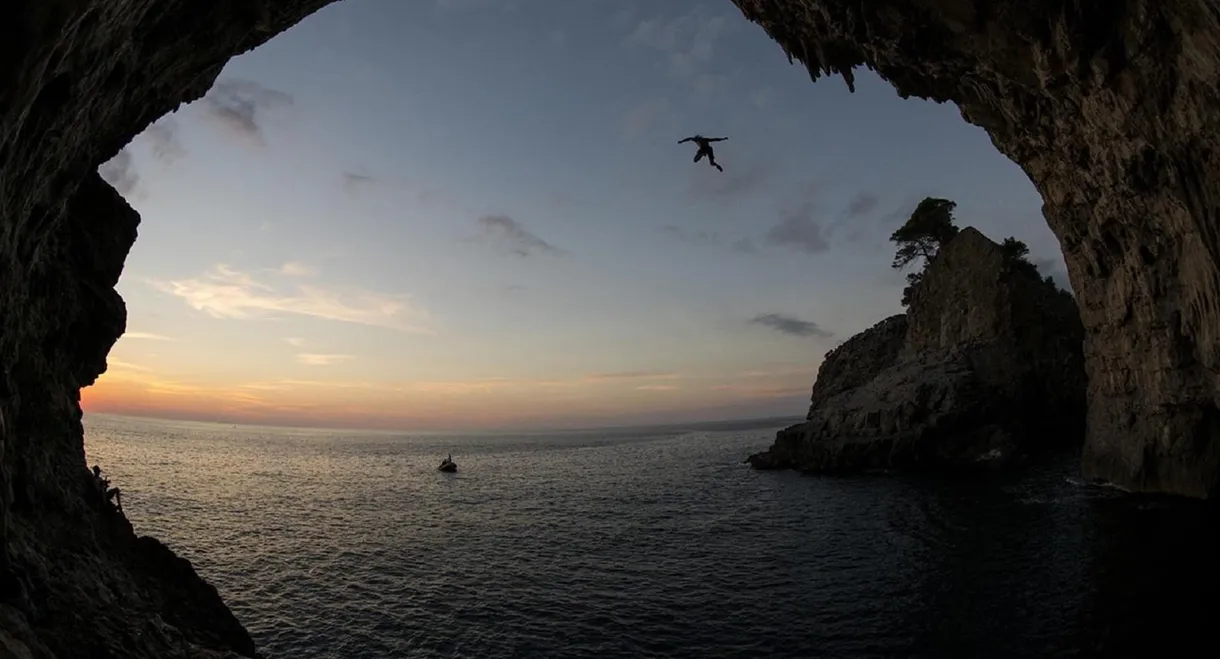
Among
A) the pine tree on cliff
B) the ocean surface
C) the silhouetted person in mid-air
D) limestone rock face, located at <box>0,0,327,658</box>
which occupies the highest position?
the pine tree on cliff

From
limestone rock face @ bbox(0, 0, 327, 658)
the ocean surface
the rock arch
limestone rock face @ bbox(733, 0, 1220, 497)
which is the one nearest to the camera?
limestone rock face @ bbox(0, 0, 327, 658)

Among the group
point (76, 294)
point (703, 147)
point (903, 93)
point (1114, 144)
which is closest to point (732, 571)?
point (703, 147)

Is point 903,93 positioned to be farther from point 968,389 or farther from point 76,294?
point 76,294

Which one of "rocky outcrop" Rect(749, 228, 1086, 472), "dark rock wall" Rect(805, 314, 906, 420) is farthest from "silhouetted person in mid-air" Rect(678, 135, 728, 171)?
"dark rock wall" Rect(805, 314, 906, 420)

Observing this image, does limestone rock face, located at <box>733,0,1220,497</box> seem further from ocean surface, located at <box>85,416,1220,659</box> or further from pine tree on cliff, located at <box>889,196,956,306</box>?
pine tree on cliff, located at <box>889,196,956,306</box>

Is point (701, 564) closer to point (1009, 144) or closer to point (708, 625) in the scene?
point (708, 625)

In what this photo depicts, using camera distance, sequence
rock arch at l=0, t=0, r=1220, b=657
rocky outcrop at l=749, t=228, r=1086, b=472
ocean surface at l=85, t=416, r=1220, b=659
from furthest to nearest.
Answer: rocky outcrop at l=749, t=228, r=1086, b=472, ocean surface at l=85, t=416, r=1220, b=659, rock arch at l=0, t=0, r=1220, b=657
